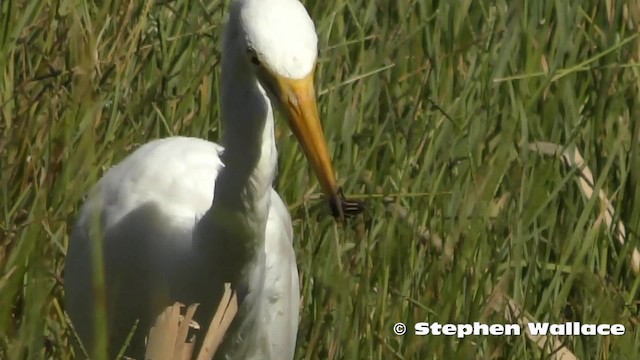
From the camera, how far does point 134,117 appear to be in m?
3.54

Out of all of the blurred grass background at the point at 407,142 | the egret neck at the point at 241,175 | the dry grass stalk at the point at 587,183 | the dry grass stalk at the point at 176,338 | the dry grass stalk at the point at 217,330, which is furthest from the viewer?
the dry grass stalk at the point at 587,183

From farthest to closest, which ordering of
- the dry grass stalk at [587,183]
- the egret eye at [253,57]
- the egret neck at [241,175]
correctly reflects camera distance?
the dry grass stalk at [587,183], the egret neck at [241,175], the egret eye at [253,57]

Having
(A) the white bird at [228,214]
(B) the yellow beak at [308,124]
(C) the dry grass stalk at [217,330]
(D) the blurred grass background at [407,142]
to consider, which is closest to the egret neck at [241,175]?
(A) the white bird at [228,214]

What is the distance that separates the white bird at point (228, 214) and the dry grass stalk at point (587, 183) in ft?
2.20

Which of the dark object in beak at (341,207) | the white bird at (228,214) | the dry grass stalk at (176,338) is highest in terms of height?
the white bird at (228,214)

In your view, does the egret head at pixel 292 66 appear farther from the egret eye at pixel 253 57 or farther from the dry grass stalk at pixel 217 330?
the dry grass stalk at pixel 217 330

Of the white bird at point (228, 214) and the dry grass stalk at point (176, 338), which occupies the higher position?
the white bird at point (228, 214)

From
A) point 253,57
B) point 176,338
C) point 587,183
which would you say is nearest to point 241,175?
point 253,57

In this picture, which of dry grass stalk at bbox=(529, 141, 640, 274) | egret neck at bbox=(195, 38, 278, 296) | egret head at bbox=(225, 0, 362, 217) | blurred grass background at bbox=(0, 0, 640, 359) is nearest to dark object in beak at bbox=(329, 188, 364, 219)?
egret head at bbox=(225, 0, 362, 217)

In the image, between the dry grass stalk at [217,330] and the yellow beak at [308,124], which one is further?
→ the yellow beak at [308,124]

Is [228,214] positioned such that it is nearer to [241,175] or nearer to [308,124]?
[241,175]

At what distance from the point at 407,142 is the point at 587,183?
16.1 inches

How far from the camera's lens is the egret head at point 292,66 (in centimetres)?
230

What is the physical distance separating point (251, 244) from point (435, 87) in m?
1.27
